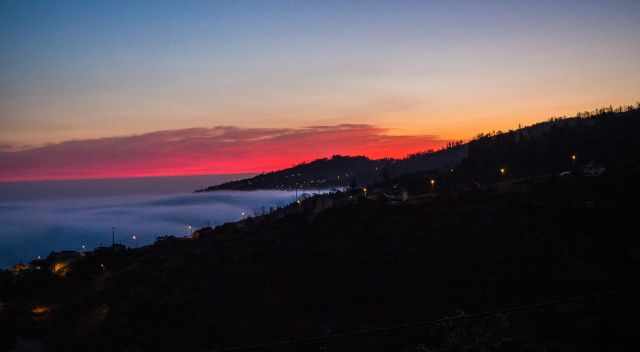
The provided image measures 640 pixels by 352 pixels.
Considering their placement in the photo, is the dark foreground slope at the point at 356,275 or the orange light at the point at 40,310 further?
the orange light at the point at 40,310

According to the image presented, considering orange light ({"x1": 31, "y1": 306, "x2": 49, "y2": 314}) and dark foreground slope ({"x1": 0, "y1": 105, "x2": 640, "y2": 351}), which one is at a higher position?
dark foreground slope ({"x1": 0, "y1": 105, "x2": 640, "y2": 351})

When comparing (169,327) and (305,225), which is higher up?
(305,225)

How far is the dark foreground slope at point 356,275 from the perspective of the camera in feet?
86.4

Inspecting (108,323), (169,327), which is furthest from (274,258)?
(108,323)

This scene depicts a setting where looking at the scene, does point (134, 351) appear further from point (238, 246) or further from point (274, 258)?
point (238, 246)

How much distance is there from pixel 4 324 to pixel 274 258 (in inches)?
1005

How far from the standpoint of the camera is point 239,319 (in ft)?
109

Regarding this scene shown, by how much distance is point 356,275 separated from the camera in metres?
36.0

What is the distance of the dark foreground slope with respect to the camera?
26.3 meters

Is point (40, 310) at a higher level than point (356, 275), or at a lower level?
lower

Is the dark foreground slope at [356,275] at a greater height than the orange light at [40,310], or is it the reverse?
the dark foreground slope at [356,275]

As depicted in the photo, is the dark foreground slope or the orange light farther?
the orange light

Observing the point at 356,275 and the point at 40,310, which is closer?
the point at 356,275

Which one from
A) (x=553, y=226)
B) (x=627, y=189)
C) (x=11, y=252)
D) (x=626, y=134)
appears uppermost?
(x=626, y=134)
